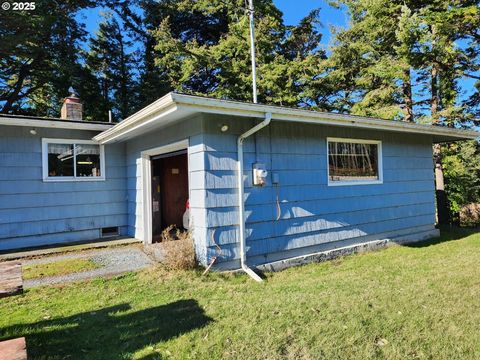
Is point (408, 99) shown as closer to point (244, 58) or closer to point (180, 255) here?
point (244, 58)

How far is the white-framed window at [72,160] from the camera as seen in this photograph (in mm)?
7298

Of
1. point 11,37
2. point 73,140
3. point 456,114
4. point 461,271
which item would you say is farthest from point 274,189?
point 11,37

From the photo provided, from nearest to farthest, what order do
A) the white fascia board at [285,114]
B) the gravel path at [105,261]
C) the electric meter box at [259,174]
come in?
the white fascia board at [285,114]
the gravel path at [105,261]
the electric meter box at [259,174]

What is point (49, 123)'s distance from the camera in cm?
704

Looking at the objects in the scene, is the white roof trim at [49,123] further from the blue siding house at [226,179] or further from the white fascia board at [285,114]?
the white fascia board at [285,114]

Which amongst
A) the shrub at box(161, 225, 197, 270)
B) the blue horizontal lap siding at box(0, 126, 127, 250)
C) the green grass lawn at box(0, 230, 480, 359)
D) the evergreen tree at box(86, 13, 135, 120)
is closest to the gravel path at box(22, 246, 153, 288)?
the green grass lawn at box(0, 230, 480, 359)

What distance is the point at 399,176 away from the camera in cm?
795

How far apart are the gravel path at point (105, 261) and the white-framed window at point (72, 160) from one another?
193 centimetres

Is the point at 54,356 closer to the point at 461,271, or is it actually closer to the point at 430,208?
the point at 461,271

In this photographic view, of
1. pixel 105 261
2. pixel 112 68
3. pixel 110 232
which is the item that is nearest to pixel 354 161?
pixel 105 261

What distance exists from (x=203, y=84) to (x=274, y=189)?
14749 millimetres

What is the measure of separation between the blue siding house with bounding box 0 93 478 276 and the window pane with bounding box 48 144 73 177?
22 mm

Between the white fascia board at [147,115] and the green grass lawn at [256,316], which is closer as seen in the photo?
the green grass lawn at [256,316]

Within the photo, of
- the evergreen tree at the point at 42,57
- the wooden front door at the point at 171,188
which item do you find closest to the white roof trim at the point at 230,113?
the wooden front door at the point at 171,188
